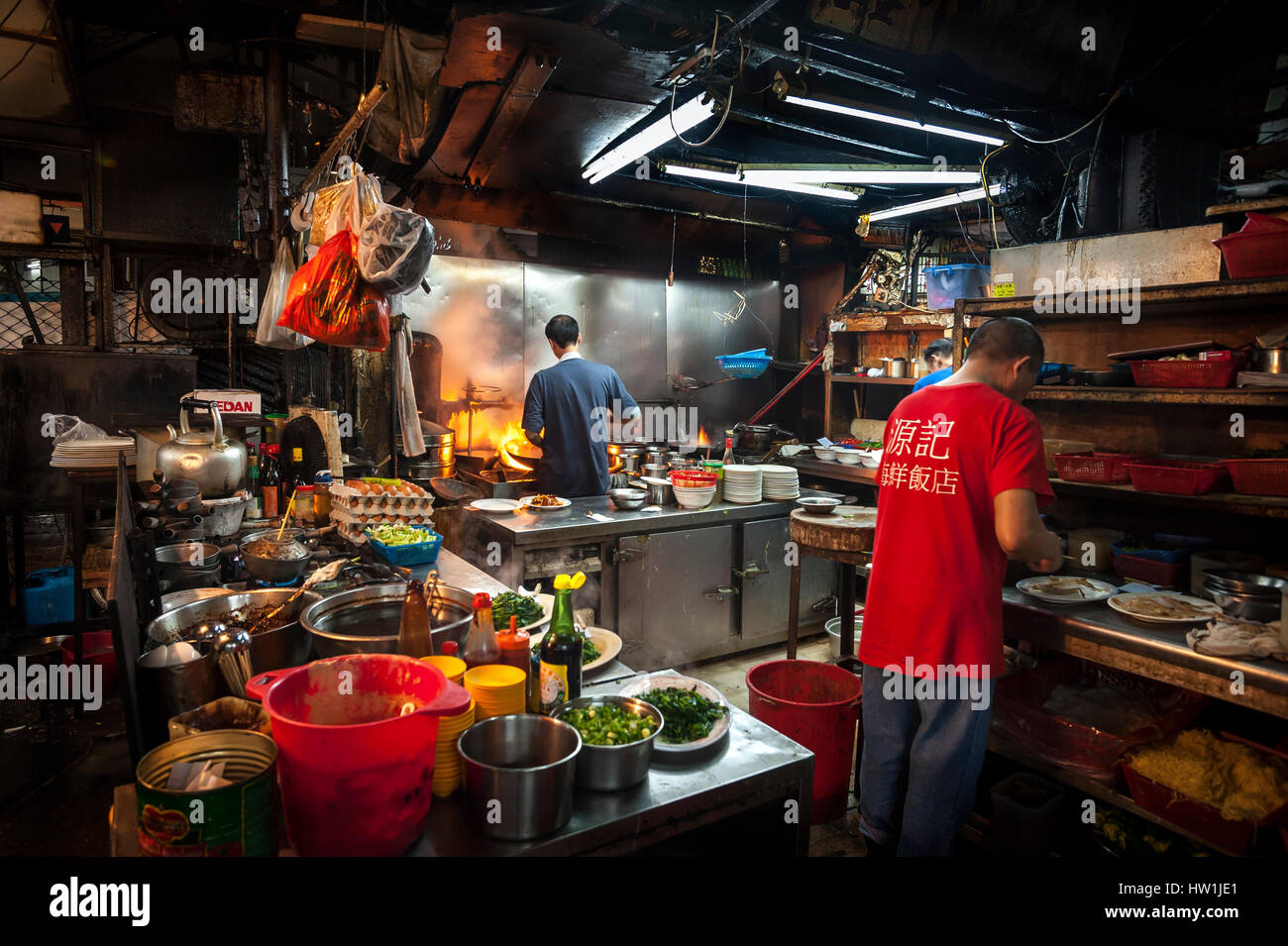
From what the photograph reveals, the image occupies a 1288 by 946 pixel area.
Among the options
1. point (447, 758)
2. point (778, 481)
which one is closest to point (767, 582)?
point (778, 481)

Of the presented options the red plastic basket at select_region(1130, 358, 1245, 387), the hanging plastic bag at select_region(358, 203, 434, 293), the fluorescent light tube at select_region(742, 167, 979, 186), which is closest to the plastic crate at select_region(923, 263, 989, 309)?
the fluorescent light tube at select_region(742, 167, 979, 186)

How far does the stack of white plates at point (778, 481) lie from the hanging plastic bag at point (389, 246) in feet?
11.3

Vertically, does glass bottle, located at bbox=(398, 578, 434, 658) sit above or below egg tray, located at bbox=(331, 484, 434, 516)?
below

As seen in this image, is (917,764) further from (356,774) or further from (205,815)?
(205,815)

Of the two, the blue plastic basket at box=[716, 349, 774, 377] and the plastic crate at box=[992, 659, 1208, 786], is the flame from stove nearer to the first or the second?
the blue plastic basket at box=[716, 349, 774, 377]

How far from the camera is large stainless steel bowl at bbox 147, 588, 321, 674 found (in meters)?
2.25

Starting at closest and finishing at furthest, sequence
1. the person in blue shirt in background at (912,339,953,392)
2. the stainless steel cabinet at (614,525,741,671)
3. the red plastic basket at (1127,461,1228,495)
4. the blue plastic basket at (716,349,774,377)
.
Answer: the red plastic basket at (1127,461,1228,495) → the stainless steel cabinet at (614,525,741,671) → the person in blue shirt in background at (912,339,953,392) → the blue plastic basket at (716,349,774,377)

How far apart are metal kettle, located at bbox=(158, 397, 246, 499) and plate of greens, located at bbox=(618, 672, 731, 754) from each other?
111 inches

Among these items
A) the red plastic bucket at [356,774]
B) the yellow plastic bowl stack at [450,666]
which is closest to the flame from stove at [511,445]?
the yellow plastic bowl stack at [450,666]

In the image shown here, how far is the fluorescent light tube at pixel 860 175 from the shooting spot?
6.39 metres
